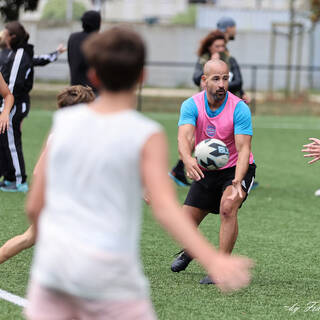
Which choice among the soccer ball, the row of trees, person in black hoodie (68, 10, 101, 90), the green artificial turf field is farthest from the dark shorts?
the row of trees

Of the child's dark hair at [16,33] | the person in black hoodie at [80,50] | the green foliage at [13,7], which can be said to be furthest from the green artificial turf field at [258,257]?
the green foliage at [13,7]

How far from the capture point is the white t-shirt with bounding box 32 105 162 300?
3090 mm

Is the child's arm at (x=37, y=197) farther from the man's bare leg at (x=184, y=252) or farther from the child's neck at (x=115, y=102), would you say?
the man's bare leg at (x=184, y=252)

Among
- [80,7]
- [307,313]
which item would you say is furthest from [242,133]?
[80,7]

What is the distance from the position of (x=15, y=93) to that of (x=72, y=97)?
5.58 meters

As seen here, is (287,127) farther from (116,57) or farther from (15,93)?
(116,57)

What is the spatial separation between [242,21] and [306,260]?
151 ft

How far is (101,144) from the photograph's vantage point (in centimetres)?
309

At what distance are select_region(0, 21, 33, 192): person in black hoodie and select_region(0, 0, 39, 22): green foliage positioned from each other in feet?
52.4

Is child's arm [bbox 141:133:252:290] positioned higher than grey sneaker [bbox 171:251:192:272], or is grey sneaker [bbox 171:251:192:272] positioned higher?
child's arm [bbox 141:133:252:290]

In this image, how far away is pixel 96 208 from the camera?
313 cm

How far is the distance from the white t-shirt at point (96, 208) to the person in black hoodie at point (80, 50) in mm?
7266

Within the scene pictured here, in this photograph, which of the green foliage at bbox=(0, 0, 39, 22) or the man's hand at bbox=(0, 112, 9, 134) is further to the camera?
the green foliage at bbox=(0, 0, 39, 22)

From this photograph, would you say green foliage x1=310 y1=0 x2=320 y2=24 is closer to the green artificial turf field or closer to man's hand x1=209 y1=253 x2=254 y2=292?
the green artificial turf field
